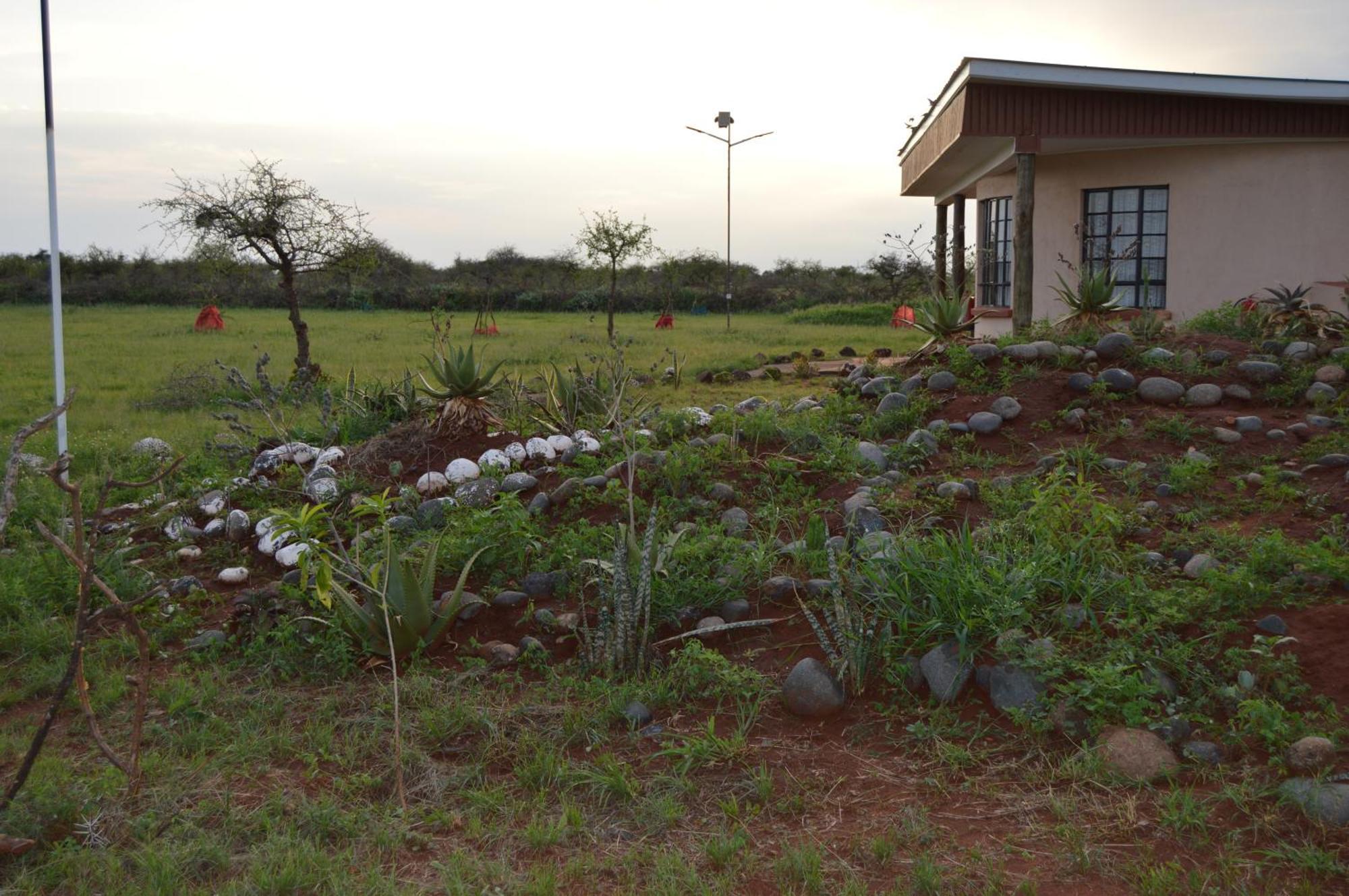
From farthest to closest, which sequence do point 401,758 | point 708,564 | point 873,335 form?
point 873,335
point 708,564
point 401,758

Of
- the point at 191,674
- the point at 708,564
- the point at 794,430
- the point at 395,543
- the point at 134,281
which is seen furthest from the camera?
the point at 134,281

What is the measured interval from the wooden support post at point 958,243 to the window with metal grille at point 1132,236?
2.63 meters

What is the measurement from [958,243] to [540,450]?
13.2 m

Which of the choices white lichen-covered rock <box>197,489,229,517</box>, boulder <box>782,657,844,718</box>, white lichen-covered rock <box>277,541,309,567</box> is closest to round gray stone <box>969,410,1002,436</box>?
→ boulder <box>782,657,844,718</box>

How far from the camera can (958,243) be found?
17.9 meters

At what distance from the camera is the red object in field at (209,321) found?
2145 centimetres

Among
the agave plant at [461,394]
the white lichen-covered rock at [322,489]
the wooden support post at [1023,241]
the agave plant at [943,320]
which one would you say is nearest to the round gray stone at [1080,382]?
the agave plant at [943,320]

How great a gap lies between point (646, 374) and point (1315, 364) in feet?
23.0

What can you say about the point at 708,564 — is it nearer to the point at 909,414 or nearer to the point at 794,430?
the point at 794,430

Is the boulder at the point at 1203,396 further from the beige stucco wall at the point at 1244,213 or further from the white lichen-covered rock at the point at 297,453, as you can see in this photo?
the beige stucco wall at the point at 1244,213

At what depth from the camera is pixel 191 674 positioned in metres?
4.23

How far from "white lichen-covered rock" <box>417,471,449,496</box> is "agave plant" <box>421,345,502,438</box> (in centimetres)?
74

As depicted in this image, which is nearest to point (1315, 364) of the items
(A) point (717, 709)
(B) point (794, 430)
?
(B) point (794, 430)

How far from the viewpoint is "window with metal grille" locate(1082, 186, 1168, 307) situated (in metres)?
13.1
